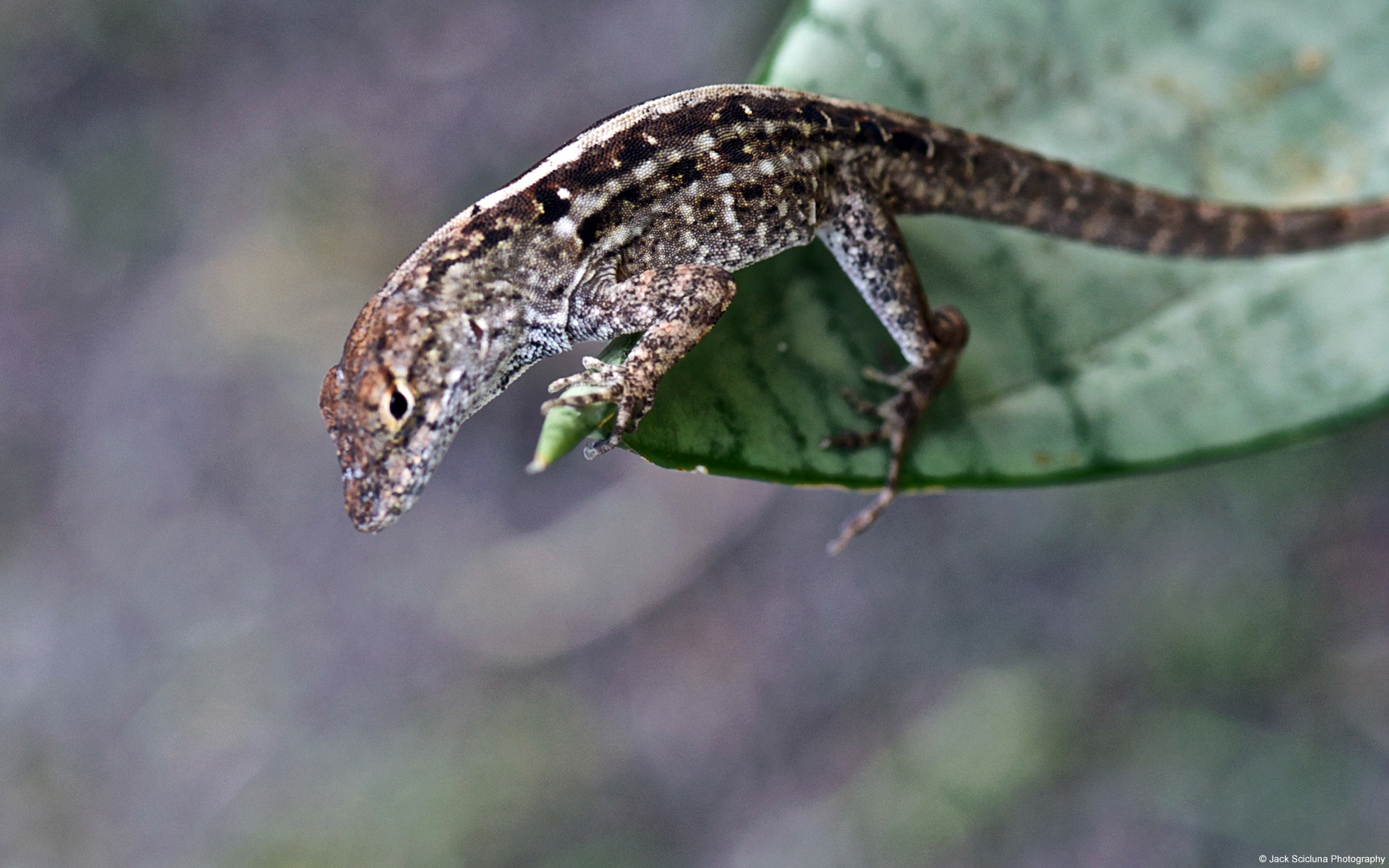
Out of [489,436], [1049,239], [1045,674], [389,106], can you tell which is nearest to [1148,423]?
[1049,239]

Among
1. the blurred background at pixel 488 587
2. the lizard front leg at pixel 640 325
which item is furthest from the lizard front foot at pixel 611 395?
the blurred background at pixel 488 587

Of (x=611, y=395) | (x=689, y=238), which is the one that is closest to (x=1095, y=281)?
(x=689, y=238)

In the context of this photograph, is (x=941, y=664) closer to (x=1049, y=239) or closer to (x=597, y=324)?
(x=1049, y=239)

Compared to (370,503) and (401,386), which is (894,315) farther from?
(370,503)

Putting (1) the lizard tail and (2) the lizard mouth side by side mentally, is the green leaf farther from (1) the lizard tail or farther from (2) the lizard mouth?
(2) the lizard mouth

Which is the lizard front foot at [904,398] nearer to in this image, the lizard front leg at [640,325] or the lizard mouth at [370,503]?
the lizard front leg at [640,325]

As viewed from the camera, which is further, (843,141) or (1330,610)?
(1330,610)
